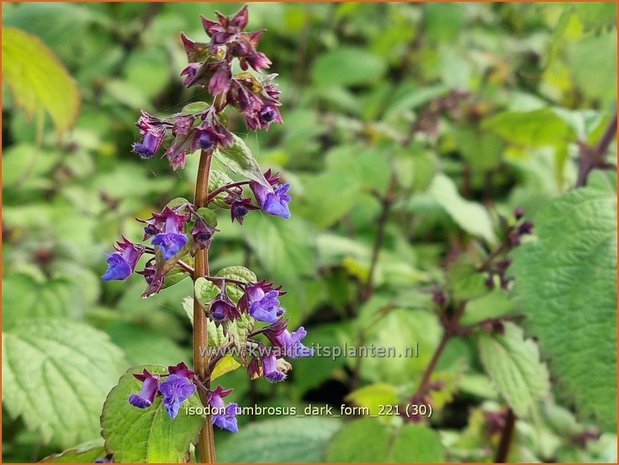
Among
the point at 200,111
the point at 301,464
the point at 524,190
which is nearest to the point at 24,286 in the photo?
the point at 301,464

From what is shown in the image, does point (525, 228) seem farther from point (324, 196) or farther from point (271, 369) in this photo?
point (324, 196)

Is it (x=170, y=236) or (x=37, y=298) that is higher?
(x=37, y=298)

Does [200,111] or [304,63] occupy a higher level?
[304,63]

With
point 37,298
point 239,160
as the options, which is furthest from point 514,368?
point 37,298

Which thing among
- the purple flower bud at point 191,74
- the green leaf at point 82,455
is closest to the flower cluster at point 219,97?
the purple flower bud at point 191,74

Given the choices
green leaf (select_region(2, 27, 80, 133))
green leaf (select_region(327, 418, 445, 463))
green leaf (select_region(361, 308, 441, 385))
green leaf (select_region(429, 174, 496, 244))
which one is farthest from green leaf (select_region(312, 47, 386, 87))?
green leaf (select_region(327, 418, 445, 463))

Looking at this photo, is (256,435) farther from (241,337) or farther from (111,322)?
(241,337)

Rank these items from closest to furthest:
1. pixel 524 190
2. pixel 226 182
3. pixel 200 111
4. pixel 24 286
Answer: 1. pixel 200 111
2. pixel 226 182
3. pixel 24 286
4. pixel 524 190

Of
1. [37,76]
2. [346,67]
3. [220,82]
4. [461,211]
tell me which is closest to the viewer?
[220,82]
